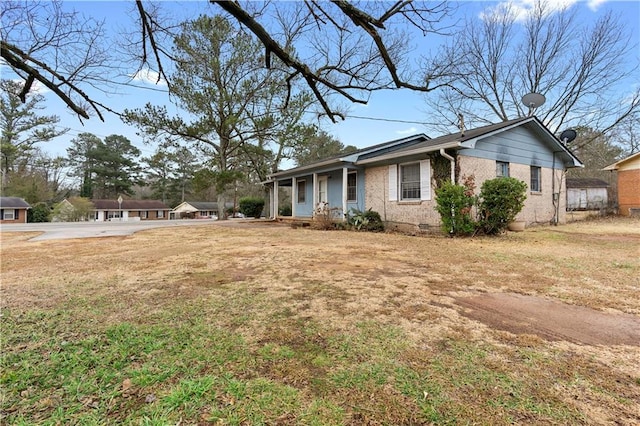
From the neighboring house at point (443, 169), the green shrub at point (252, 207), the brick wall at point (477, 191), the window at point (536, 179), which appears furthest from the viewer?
the green shrub at point (252, 207)

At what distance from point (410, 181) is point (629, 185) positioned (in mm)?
12499

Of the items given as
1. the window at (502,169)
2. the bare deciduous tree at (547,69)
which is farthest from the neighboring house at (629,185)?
the window at (502,169)

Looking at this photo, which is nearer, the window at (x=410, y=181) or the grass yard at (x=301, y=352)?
the grass yard at (x=301, y=352)

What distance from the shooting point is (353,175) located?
40.2ft

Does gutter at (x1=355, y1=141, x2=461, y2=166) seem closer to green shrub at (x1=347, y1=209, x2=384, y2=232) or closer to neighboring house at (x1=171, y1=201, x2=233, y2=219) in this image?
green shrub at (x1=347, y1=209, x2=384, y2=232)

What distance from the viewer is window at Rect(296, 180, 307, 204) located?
1509cm

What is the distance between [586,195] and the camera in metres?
15.6

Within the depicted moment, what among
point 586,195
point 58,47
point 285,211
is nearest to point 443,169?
point 58,47

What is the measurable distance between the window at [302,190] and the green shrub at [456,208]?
8.21 meters

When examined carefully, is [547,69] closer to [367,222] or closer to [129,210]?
[367,222]

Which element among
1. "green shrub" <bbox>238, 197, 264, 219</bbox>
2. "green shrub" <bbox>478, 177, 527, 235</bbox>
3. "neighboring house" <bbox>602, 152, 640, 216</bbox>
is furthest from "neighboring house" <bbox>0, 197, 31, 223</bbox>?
"neighboring house" <bbox>602, 152, 640, 216</bbox>

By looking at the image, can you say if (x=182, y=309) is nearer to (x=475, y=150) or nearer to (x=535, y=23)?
(x=475, y=150)

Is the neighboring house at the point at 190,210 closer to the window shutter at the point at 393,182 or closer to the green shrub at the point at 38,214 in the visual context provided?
the green shrub at the point at 38,214

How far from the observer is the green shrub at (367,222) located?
1017cm
